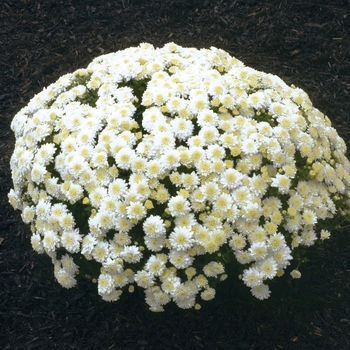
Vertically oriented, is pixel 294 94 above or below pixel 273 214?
above

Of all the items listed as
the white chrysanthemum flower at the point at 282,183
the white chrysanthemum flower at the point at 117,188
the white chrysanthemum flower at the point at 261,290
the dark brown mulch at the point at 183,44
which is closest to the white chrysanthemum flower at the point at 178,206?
the white chrysanthemum flower at the point at 117,188

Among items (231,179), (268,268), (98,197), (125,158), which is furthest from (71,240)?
(268,268)

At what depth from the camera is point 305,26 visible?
499 centimetres

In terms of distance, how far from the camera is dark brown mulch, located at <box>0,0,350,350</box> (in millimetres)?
3404

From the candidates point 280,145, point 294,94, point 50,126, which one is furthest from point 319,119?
point 50,126

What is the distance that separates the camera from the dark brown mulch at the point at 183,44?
340cm

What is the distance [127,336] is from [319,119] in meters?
1.85

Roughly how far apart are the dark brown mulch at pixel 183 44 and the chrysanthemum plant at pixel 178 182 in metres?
0.70

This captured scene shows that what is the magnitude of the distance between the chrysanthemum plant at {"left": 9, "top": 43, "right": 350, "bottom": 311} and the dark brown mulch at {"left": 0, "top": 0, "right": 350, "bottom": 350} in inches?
27.7

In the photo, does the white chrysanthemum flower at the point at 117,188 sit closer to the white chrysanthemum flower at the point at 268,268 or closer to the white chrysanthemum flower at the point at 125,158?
the white chrysanthemum flower at the point at 125,158

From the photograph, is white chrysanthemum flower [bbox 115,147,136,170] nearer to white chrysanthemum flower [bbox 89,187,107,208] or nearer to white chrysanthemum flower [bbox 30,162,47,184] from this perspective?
white chrysanthemum flower [bbox 89,187,107,208]

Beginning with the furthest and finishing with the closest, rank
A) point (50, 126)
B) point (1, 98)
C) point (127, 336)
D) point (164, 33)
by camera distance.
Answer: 1. point (164, 33)
2. point (1, 98)
3. point (127, 336)
4. point (50, 126)

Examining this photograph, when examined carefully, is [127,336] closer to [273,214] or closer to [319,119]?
[273,214]

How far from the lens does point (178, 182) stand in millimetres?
2578
